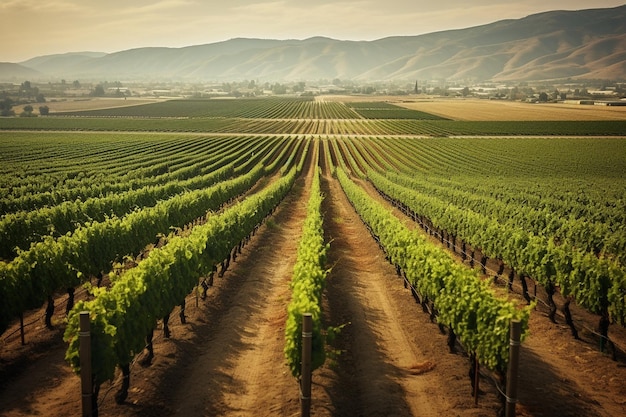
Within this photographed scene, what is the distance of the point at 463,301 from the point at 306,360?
4371mm

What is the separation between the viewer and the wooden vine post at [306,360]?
926 cm

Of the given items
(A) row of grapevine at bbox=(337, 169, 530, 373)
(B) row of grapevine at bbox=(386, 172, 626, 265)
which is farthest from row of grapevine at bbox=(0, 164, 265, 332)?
(B) row of grapevine at bbox=(386, 172, 626, 265)

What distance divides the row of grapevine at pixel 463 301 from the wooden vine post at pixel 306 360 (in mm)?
3867

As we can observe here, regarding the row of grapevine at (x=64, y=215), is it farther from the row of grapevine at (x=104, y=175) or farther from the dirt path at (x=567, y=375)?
the dirt path at (x=567, y=375)

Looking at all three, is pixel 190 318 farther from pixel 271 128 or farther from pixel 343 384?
pixel 271 128

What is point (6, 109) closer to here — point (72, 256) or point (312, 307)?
point (72, 256)

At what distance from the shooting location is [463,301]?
38.7 feet

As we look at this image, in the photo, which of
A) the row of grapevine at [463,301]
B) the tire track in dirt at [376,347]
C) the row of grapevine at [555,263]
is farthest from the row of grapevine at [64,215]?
the row of grapevine at [555,263]

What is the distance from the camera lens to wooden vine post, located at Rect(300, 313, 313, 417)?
364 inches

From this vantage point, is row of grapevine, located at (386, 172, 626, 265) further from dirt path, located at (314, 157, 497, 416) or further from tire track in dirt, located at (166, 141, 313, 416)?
tire track in dirt, located at (166, 141, 313, 416)

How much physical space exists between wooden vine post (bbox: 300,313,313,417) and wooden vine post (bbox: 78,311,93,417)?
3776 mm

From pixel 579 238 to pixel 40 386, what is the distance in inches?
836

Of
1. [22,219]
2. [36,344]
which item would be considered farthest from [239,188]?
[36,344]

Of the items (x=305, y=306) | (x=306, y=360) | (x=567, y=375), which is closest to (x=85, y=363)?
(x=306, y=360)
